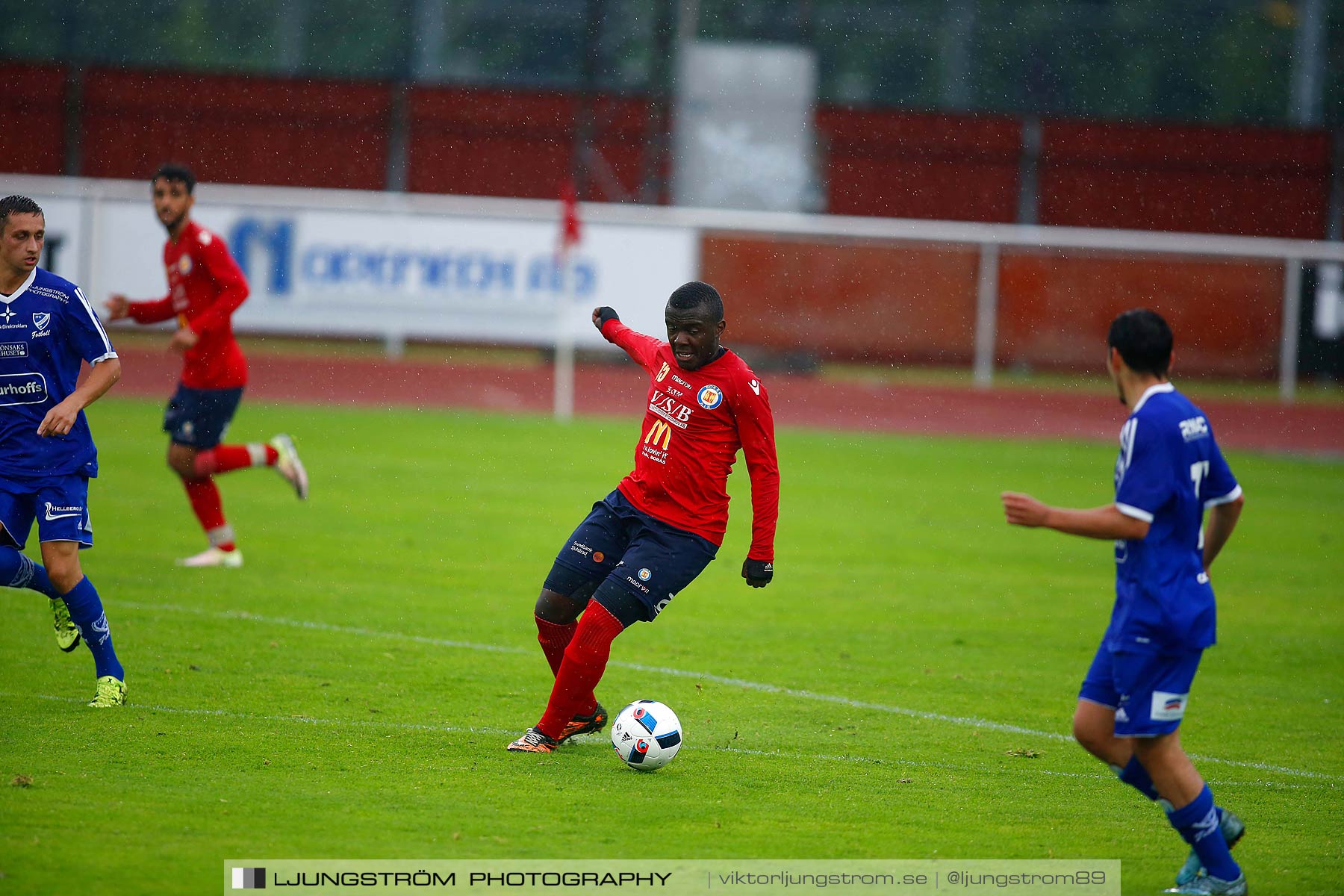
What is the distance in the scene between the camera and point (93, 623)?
6.36 metres

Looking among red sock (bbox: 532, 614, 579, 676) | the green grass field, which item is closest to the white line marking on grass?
the green grass field

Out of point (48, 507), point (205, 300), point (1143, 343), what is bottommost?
point (48, 507)

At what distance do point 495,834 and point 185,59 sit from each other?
36.0 meters

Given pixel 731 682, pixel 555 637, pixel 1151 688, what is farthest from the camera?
pixel 731 682

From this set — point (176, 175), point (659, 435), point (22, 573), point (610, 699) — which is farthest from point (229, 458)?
point (659, 435)

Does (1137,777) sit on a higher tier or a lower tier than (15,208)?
lower

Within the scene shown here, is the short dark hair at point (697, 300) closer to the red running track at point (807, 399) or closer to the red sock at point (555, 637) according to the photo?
the red sock at point (555, 637)

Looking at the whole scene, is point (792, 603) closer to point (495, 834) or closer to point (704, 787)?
point (704, 787)

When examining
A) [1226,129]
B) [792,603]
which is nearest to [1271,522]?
[792,603]

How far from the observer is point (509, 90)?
1174 inches

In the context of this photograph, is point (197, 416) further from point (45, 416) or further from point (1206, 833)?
point (1206, 833)

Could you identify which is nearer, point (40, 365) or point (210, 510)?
point (40, 365)

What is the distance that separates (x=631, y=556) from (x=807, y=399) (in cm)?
1665

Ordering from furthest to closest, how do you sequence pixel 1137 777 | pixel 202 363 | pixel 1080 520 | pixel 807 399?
pixel 807 399, pixel 202 363, pixel 1137 777, pixel 1080 520
